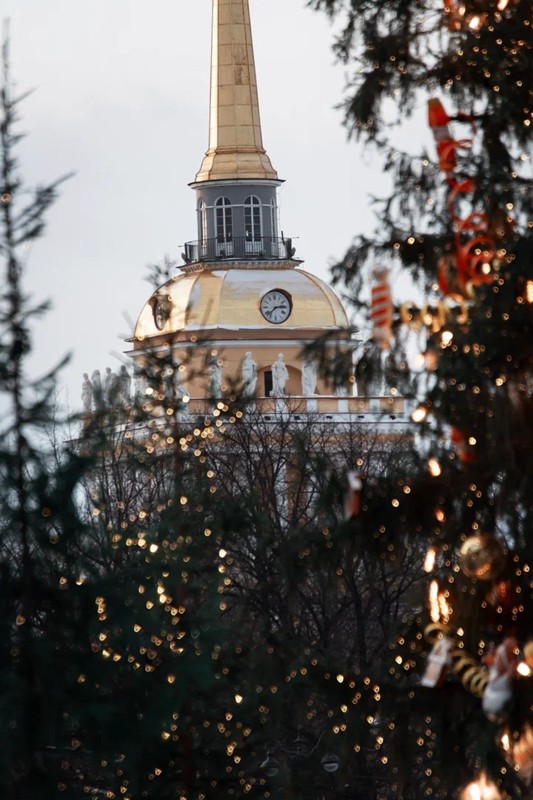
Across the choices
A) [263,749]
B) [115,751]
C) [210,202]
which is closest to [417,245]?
[115,751]

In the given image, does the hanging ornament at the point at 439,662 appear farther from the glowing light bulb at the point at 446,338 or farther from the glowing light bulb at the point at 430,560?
the glowing light bulb at the point at 446,338

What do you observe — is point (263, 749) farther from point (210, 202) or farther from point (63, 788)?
point (210, 202)

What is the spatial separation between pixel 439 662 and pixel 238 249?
64236mm

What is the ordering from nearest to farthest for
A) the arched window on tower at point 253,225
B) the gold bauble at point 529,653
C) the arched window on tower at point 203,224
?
the gold bauble at point 529,653
the arched window on tower at point 203,224
the arched window on tower at point 253,225

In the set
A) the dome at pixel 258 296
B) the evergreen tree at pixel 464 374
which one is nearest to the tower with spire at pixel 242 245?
the dome at pixel 258 296

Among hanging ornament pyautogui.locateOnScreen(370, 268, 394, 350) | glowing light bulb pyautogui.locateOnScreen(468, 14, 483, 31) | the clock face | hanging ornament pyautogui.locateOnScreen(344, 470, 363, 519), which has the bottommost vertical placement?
hanging ornament pyautogui.locateOnScreen(344, 470, 363, 519)

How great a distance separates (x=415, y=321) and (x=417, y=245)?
64cm

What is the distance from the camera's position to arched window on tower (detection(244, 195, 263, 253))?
82938 mm

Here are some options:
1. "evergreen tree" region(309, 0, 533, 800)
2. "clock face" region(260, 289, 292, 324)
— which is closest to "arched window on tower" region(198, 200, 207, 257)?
"clock face" region(260, 289, 292, 324)

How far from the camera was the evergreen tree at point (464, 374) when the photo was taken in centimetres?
1820

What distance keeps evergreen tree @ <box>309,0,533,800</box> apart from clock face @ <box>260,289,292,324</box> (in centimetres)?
6156

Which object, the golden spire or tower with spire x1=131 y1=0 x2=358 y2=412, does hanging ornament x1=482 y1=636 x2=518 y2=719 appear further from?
the golden spire

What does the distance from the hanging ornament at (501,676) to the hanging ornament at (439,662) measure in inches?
22.4

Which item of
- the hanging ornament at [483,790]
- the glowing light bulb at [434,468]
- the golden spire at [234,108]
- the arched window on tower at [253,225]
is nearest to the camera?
the hanging ornament at [483,790]
